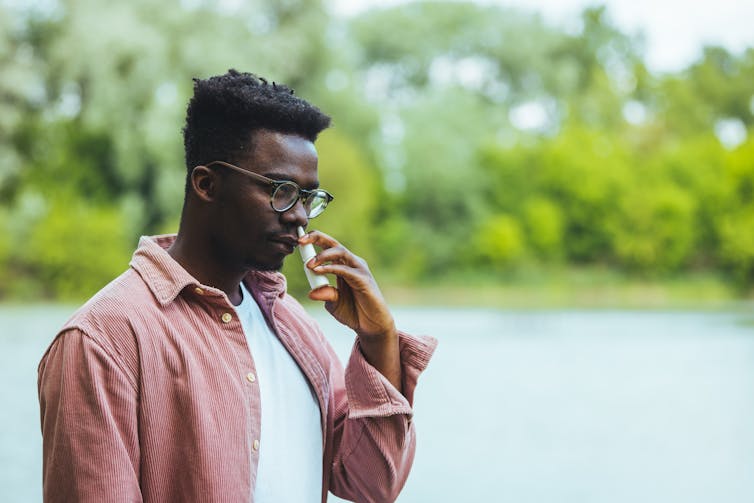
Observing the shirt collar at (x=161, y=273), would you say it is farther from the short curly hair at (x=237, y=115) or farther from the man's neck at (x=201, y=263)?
the short curly hair at (x=237, y=115)

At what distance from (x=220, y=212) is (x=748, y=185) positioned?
24.3 meters

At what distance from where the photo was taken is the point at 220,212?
1.44m

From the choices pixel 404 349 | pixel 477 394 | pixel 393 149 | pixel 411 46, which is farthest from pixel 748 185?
pixel 404 349

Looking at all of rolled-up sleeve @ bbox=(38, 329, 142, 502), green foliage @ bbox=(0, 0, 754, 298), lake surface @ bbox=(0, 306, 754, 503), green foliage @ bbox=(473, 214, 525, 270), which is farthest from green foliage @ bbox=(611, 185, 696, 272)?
rolled-up sleeve @ bbox=(38, 329, 142, 502)

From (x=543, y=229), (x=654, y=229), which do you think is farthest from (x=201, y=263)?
(x=654, y=229)

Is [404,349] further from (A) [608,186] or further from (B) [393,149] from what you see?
(A) [608,186]

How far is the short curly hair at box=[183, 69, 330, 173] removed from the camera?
1.43 metres

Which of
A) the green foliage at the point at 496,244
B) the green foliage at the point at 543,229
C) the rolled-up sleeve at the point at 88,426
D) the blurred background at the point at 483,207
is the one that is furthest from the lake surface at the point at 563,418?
the green foliage at the point at 543,229

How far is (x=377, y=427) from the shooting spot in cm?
154

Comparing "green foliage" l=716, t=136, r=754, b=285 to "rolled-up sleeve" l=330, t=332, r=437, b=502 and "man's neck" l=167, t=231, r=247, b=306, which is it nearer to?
"rolled-up sleeve" l=330, t=332, r=437, b=502

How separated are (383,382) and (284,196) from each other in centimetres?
34

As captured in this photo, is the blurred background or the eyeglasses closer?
the eyeglasses

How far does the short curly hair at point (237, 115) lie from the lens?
143 cm

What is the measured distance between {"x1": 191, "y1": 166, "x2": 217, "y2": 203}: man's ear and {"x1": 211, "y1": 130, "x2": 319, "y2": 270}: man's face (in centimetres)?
2
